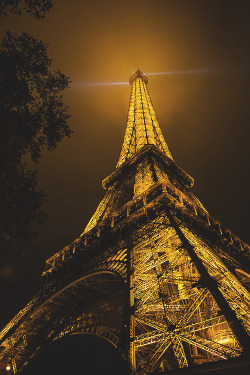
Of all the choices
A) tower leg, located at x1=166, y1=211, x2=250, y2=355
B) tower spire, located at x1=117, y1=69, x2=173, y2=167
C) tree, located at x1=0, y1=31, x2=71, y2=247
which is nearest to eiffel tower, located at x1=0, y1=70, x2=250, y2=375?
tower leg, located at x1=166, y1=211, x2=250, y2=355

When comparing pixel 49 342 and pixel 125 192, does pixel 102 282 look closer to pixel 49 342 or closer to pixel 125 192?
pixel 49 342

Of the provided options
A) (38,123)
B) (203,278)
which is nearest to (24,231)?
(38,123)

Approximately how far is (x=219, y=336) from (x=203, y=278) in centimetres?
368

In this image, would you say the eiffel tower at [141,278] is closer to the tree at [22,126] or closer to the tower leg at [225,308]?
the tower leg at [225,308]

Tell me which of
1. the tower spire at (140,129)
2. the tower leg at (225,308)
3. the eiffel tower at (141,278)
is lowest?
the tower leg at (225,308)

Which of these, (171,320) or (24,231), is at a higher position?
(24,231)

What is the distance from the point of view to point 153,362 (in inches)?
232

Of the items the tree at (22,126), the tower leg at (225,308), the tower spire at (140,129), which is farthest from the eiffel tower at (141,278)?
the tower spire at (140,129)

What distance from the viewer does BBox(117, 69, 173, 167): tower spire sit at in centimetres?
3064

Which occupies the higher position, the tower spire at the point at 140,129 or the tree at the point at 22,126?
the tower spire at the point at 140,129

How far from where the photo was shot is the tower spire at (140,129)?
3064 centimetres

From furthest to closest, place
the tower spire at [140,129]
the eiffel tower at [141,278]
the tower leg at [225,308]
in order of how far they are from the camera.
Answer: the tower spire at [140,129]
the eiffel tower at [141,278]
the tower leg at [225,308]

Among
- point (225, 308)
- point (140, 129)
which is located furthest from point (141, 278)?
point (140, 129)

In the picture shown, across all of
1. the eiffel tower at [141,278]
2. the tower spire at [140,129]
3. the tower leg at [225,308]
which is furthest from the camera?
the tower spire at [140,129]
